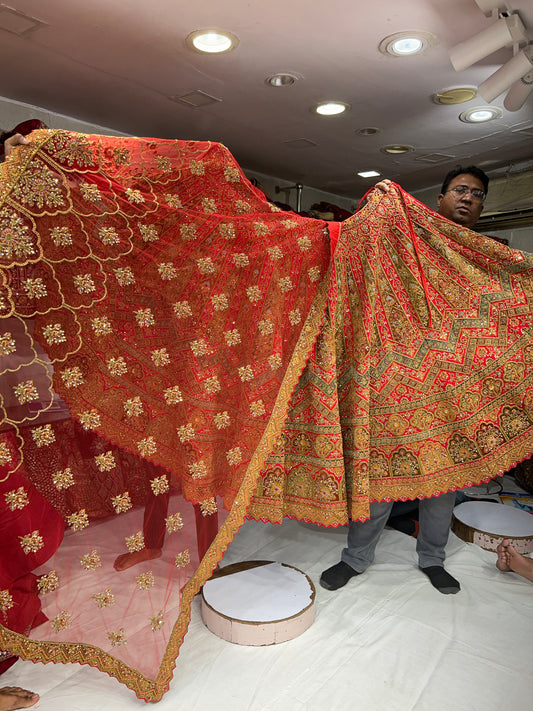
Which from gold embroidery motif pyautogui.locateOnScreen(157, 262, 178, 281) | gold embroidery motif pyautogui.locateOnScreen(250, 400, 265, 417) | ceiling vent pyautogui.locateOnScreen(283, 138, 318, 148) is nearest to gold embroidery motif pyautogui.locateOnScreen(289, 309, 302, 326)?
gold embroidery motif pyautogui.locateOnScreen(250, 400, 265, 417)

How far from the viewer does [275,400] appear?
1501 mm

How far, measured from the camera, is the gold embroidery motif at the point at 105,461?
128 centimetres

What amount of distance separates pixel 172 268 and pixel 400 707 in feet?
4.36

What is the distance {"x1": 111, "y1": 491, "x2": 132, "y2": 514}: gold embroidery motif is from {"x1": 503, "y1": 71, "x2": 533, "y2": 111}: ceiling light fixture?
2428 millimetres

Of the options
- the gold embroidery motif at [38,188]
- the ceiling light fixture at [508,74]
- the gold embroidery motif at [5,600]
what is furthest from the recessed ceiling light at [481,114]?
the gold embroidery motif at [5,600]

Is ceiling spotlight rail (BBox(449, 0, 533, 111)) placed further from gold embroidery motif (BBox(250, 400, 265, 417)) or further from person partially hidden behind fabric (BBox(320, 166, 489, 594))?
person partially hidden behind fabric (BBox(320, 166, 489, 594))

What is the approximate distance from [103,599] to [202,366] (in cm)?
64

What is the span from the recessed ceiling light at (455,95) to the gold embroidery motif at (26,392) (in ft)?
8.31

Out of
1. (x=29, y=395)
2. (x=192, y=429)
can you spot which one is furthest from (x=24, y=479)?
(x=192, y=429)

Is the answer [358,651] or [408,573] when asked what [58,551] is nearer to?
[358,651]

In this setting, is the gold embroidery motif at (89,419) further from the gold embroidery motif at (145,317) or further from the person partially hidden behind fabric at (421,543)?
the person partially hidden behind fabric at (421,543)

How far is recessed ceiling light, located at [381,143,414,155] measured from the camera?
363cm

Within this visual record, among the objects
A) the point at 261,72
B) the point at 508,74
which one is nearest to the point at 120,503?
the point at 261,72

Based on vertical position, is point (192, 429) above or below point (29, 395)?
below
